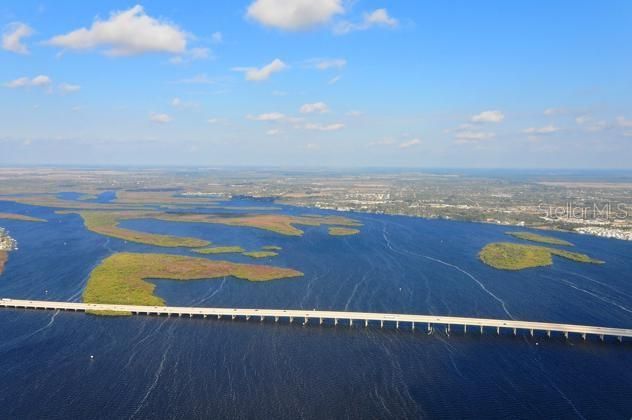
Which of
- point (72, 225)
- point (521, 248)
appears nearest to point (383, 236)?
point (521, 248)

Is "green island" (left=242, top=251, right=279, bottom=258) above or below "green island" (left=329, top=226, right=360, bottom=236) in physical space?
below

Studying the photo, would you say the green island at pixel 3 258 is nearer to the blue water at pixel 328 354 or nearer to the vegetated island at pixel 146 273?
the blue water at pixel 328 354

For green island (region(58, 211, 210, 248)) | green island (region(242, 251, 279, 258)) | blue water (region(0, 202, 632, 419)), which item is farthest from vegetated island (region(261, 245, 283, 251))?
blue water (region(0, 202, 632, 419))

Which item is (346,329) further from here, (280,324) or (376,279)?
(376,279)

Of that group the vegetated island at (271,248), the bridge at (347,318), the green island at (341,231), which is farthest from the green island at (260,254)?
the bridge at (347,318)

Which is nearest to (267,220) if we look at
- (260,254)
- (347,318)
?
(260,254)

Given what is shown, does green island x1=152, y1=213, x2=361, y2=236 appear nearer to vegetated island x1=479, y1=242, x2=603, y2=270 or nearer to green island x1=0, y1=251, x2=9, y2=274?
vegetated island x1=479, y1=242, x2=603, y2=270

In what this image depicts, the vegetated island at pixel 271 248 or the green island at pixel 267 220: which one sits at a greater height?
the green island at pixel 267 220
